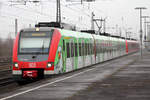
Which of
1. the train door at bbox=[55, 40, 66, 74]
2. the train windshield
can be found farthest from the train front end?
the train door at bbox=[55, 40, 66, 74]

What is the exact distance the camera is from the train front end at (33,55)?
57.9ft

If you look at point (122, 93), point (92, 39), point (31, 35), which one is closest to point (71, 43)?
point (31, 35)

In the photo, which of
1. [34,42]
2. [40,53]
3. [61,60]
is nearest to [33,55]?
[40,53]

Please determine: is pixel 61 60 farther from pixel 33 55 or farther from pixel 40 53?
pixel 33 55

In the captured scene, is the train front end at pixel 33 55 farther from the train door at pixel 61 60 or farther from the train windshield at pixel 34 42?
the train door at pixel 61 60

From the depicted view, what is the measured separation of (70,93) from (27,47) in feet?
22.4

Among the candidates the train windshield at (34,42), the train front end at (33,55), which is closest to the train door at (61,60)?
the train front end at (33,55)

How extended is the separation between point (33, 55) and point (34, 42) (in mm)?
810

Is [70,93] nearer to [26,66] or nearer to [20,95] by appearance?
[20,95]

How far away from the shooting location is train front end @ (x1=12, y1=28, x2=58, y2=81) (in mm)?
17656

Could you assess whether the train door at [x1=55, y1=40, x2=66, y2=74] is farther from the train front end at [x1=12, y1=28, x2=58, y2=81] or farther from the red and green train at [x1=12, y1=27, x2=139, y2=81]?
the train front end at [x1=12, y1=28, x2=58, y2=81]

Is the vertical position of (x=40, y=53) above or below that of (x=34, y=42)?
below

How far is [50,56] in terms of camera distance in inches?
699

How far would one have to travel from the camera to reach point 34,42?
722 inches
